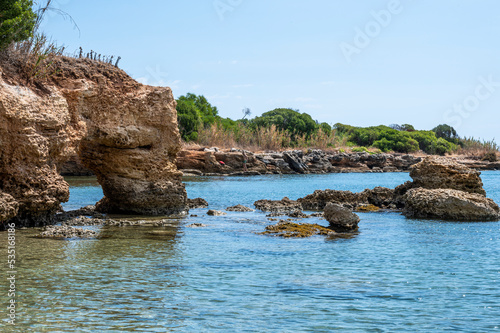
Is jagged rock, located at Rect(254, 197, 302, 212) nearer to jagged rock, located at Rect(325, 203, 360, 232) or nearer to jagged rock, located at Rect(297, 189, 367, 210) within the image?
jagged rock, located at Rect(297, 189, 367, 210)

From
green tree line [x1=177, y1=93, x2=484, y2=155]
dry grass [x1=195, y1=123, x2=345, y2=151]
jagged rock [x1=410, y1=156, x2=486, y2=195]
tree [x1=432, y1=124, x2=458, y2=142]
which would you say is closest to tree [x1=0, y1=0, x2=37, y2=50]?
jagged rock [x1=410, y1=156, x2=486, y2=195]

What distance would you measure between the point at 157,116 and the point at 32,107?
5.53m

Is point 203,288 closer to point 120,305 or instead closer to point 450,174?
Answer: point 120,305

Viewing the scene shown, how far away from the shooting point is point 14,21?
14.7 metres

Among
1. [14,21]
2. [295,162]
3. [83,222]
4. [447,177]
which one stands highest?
[14,21]

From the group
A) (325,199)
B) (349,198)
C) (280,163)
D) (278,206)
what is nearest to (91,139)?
(278,206)

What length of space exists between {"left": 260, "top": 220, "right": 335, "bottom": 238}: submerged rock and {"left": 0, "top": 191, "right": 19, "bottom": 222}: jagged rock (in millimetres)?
7124

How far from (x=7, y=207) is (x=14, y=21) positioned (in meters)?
5.13

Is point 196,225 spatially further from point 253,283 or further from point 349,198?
point 349,198

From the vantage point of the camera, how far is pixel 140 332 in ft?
23.3

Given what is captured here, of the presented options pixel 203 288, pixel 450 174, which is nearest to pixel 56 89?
pixel 203 288

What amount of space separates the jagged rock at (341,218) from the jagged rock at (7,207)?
9.46 metres

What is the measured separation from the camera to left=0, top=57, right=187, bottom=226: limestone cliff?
1451 cm

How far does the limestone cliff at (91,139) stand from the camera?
47.6 ft
